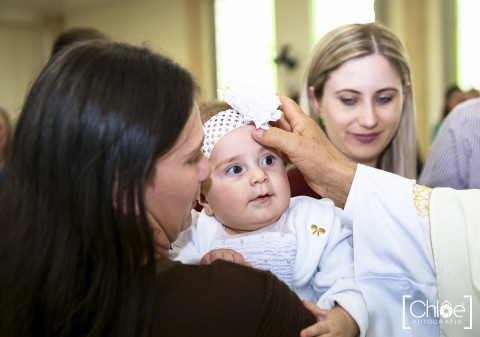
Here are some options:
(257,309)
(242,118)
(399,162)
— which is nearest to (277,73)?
(399,162)

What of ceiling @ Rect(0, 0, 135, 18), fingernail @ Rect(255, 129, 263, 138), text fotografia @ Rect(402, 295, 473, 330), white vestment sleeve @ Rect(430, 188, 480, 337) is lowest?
text fotografia @ Rect(402, 295, 473, 330)

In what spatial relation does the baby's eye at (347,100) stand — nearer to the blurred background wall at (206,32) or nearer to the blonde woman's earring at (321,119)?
the blonde woman's earring at (321,119)

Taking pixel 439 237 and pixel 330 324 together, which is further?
pixel 439 237

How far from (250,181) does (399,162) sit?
4.24ft

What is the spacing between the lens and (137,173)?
1.09 m

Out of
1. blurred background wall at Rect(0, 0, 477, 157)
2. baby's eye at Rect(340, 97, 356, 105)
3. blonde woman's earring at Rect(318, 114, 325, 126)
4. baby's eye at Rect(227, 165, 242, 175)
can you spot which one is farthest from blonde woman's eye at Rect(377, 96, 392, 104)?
blurred background wall at Rect(0, 0, 477, 157)

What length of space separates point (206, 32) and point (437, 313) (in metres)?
9.56

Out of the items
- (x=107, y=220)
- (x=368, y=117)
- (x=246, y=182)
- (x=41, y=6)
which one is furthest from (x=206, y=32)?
(x=107, y=220)

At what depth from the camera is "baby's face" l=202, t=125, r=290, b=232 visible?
66.3 inches

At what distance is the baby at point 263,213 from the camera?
167cm

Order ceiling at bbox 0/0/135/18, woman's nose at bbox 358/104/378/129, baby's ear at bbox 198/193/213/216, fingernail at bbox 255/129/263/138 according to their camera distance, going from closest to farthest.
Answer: fingernail at bbox 255/129/263/138, baby's ear at bbox 198/193/213/216, woman's nose at bbox 358/104/378/129, ceiling at bbox 0/0/135/18

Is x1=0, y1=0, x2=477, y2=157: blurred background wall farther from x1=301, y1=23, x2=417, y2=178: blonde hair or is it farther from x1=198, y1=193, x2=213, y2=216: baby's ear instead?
x1=198, y1=193, x2=213, y2=216: baby's ear

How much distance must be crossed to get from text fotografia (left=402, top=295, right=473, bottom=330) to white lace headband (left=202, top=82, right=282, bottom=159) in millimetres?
698

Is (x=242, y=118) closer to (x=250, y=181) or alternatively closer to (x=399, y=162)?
(x=250, y=181)
